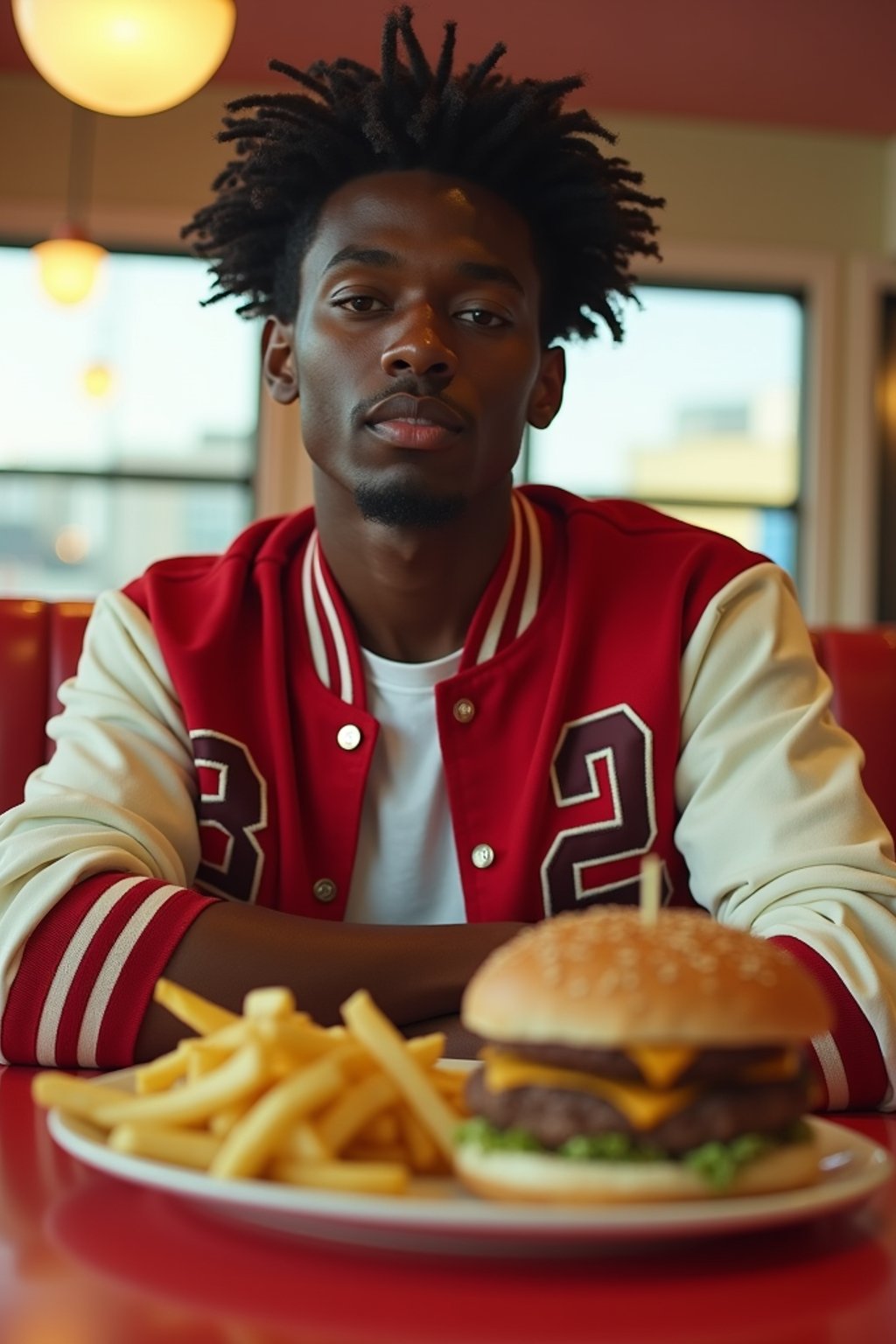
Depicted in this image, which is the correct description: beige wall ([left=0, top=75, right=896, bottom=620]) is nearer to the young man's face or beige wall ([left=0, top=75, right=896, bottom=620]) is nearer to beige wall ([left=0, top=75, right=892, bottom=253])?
beige wall ([left=0, top=75, right=892, bottom=253])

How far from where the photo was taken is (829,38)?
223 inches

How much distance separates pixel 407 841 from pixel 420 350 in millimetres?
517

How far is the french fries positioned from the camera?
0.71 meters

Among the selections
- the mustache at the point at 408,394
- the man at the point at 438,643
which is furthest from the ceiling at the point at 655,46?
the mustache at the point at 408,394

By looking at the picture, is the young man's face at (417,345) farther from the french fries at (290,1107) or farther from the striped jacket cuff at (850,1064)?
the french fries at (290,1107)

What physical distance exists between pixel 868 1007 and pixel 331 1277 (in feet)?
2.17

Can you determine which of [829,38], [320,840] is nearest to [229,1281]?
[320,840]

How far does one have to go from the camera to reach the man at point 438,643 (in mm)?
A: 1633

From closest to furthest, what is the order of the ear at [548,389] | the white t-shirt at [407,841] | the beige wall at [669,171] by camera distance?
1. the white t-shirt at [407,841]
2. the ear at [548,389]
3. the beige wall at [669,171]

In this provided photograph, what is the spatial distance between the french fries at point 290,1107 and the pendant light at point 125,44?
241 cm

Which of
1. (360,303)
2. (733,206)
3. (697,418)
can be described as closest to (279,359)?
(360,303)

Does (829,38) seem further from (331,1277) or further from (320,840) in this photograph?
(331,1277)

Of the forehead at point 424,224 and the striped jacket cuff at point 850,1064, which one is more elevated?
the forehead at point 424,224

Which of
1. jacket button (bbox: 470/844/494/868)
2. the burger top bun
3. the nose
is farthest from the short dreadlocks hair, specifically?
the burger top bun
